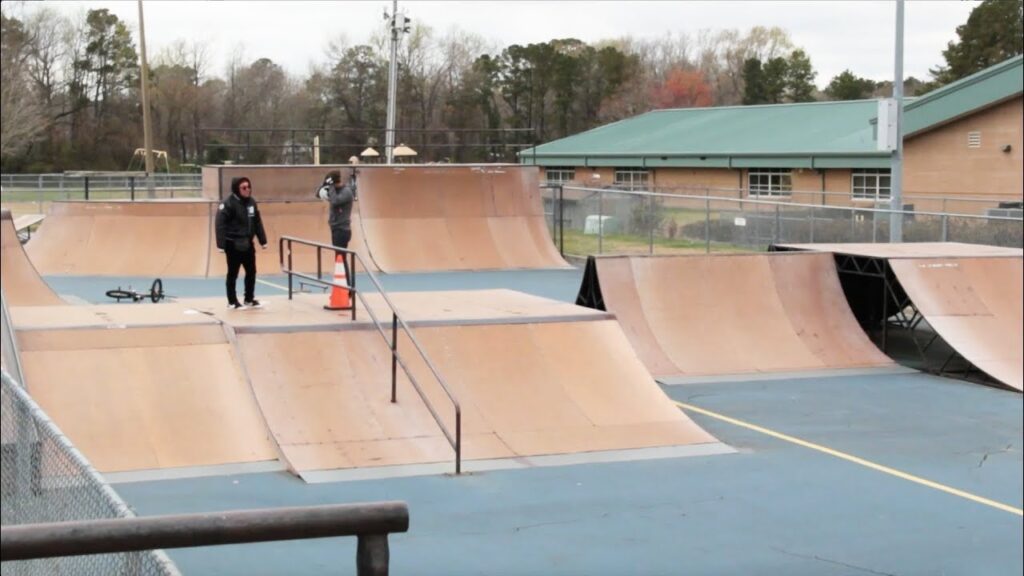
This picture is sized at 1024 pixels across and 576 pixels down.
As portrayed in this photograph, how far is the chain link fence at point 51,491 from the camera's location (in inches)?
117

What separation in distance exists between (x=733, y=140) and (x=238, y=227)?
24.6ft

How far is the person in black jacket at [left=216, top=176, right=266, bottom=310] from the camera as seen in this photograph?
499 inches

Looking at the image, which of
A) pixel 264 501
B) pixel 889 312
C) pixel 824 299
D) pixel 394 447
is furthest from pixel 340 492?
pixel 889 312

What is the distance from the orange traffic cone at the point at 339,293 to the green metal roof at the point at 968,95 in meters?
8.14

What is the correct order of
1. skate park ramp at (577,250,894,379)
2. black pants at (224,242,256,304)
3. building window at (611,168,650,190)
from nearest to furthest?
building window at (611,168,650,190)
black pants at (224,242,256,304)
skate park ramp at (577,250,894,379)

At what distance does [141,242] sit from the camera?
26.1m

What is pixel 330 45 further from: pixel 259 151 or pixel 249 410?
pixel 259 151

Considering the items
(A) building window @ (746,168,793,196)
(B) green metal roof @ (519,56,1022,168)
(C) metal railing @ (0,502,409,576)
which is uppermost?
(B) green metal roof @ (519,56,1022,168)

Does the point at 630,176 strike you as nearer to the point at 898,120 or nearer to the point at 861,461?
the point at 898,120

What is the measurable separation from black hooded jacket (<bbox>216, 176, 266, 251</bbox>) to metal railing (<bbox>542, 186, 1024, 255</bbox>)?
318 inches

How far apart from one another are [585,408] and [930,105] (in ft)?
21.7

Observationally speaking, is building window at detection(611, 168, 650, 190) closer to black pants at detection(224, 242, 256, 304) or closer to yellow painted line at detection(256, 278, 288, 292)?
black pants at detection(224, 242, 256, 304)

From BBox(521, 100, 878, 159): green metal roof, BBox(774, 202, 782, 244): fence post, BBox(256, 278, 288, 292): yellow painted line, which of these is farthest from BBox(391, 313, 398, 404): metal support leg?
BBox(774, 202, 782, 244): fence post

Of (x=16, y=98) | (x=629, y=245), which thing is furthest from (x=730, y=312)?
(x=16, y=98)
